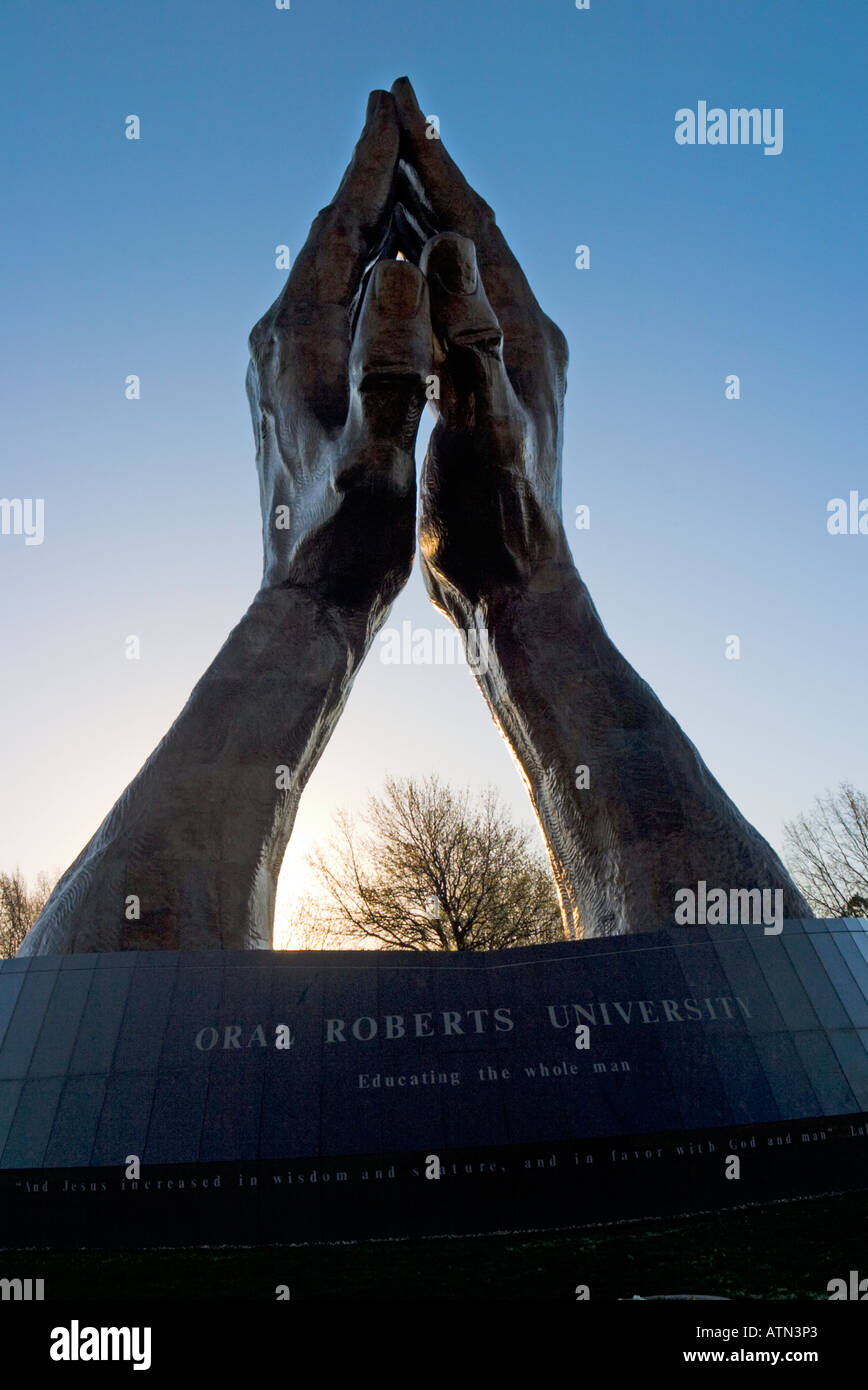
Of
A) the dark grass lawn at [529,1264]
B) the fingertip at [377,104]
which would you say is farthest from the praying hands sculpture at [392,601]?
the dark grass lawn at [529,1264]

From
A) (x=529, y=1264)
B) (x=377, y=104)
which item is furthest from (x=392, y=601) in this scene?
(x=529, y=1264)

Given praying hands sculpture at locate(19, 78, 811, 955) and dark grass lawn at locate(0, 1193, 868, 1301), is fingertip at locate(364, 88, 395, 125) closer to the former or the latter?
praying hands sculpture at locate(19, 78, 811, 955)

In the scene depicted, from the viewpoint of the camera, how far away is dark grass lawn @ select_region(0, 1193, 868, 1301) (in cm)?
391

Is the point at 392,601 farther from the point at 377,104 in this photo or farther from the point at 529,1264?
the point at 529,1264

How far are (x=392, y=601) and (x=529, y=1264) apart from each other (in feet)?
20.9

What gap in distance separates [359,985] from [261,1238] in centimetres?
150

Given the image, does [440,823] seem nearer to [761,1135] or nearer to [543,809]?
[543,809]

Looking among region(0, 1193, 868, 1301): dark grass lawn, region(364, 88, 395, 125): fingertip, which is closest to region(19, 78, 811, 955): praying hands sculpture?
region(364, 88, 395, 125): fingertip

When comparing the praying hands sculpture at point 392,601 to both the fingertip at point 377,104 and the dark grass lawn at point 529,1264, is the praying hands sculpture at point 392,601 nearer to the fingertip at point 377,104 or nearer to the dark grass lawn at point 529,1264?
the fingertip at point 377,104

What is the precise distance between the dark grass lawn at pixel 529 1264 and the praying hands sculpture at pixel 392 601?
8.44 ft

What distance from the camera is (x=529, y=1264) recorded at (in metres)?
4.36

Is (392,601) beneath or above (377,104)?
beneath

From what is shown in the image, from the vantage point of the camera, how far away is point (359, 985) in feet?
20.3
